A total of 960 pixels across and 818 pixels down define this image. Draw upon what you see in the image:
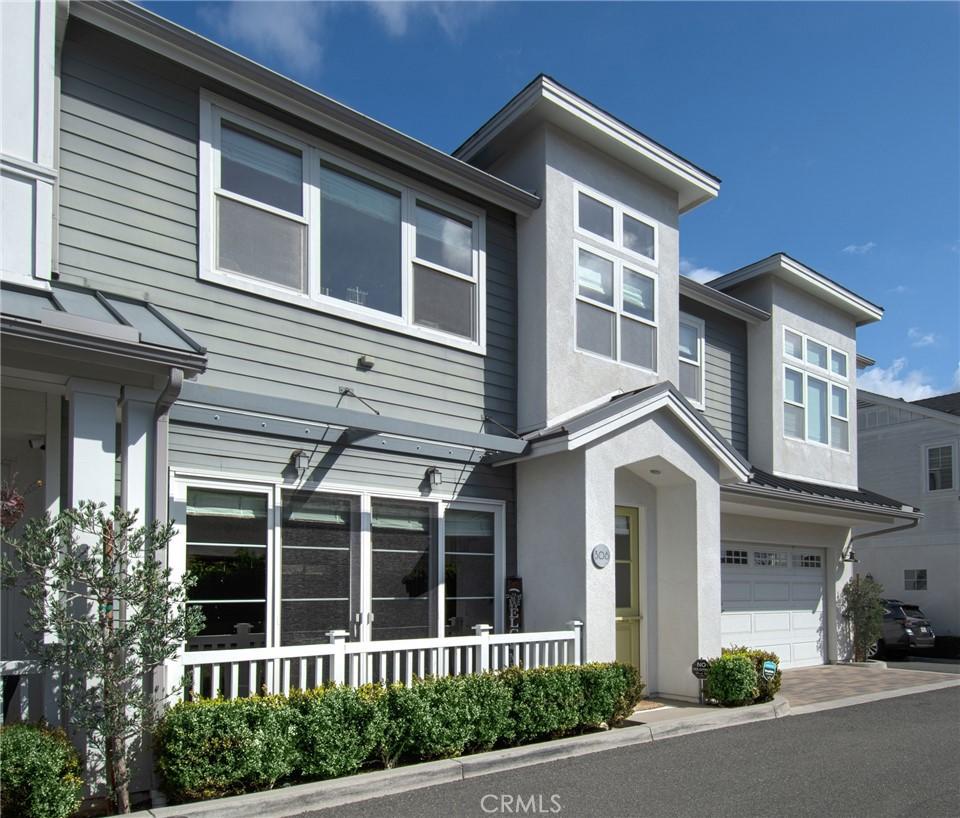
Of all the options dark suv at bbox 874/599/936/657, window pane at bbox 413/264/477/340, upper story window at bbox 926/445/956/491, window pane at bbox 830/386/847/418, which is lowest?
dark suv at bbox 874/599/936/657

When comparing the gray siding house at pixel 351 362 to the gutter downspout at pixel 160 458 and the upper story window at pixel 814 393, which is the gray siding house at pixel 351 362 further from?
the upper story window at pixel 814 393

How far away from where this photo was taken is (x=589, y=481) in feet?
31.1

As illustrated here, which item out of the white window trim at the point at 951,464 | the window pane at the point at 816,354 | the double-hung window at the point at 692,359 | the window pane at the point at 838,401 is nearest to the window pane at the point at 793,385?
the window pane at the point at 816,354

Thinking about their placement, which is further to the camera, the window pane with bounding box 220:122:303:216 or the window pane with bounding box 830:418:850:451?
the window pane with bounding box 830:418:850:451

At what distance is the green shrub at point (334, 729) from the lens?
21.5 feet

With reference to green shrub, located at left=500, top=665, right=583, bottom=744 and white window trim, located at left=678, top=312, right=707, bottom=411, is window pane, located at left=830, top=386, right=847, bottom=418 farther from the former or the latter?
green shrub, located at left=500, top=665, right=583, bottom=744

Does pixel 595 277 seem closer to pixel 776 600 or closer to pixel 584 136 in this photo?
pixel 584 136

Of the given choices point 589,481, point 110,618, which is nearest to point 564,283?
point 589,481

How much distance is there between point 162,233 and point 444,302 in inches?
126

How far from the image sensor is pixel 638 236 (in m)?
11.6

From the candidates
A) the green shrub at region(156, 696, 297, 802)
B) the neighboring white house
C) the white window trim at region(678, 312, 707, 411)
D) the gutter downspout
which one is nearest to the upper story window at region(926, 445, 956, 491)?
the neighboring white house

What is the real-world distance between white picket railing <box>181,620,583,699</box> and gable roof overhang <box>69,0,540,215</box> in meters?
4.82

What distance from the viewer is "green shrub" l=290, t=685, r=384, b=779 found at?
6.56 metres

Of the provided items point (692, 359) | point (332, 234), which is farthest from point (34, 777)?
point (692, 359)
